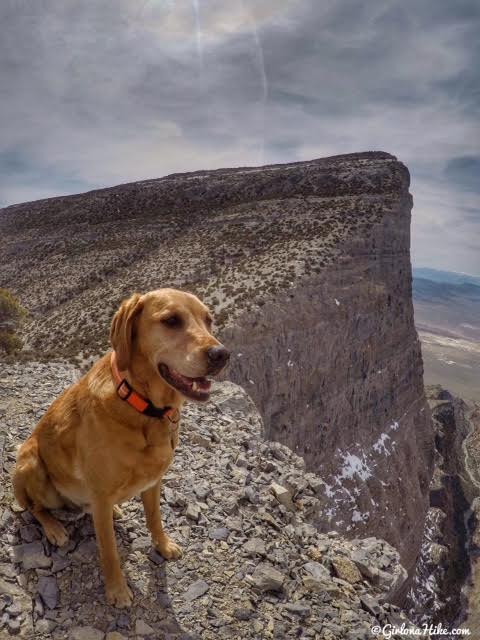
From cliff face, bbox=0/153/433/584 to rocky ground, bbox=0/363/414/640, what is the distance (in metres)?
14.8

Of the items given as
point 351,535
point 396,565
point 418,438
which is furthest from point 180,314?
point 418,438

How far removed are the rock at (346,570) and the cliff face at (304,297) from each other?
16488mm

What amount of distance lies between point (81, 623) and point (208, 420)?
16.3 feet

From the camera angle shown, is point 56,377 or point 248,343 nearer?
point 56,377

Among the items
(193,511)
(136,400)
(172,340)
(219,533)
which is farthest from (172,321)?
(219,533)

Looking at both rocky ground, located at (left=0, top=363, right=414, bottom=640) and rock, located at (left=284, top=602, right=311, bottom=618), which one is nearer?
rocky ground, located at (left=0, top=363, right=414, bottom=640)

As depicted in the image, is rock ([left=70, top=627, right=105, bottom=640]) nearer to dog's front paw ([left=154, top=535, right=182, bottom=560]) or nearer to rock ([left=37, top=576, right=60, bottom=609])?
rock ([left=37, top=576, right=60, bottom=609])

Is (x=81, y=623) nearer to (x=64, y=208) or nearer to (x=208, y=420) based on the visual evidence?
(x=208, y=420)

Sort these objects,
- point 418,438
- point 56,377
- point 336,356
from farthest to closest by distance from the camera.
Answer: point 418,438, point 336,356, point 56,377

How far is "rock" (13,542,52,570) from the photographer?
13.3 ft

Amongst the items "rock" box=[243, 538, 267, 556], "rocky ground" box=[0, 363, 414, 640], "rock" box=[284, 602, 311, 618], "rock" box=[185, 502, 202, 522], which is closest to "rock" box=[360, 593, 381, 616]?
"rocky ground" box=[0, 363, 414, 640]

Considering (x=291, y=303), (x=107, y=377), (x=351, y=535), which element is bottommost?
(x=351, y=535)

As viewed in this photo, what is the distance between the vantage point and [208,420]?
28.1 ft

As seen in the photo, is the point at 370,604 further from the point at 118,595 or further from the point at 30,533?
the point at 30,533
